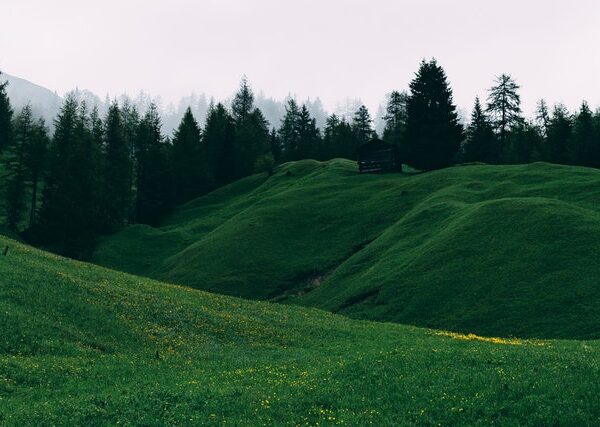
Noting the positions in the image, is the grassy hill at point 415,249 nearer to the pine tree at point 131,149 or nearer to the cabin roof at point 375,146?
the cabin roof at point 375,146

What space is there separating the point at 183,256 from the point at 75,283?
43.6 m

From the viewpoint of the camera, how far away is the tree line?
89.5 m

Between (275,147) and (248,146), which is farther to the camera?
(275,147)

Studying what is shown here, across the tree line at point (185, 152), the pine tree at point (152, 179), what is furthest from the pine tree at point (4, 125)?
the pine tree at point (152, 179)

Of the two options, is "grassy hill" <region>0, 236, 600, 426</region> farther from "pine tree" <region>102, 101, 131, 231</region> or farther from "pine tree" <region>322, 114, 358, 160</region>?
"pine tree" <region>322, 114, 358, 160</region>

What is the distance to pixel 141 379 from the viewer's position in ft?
69.7

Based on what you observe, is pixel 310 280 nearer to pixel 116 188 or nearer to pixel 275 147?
pixel 116 188

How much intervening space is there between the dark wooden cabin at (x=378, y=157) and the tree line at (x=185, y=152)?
296cm

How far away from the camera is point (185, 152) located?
12150 cm

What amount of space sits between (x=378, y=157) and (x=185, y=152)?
45019 mm

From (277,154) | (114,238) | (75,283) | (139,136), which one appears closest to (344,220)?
(114,238)

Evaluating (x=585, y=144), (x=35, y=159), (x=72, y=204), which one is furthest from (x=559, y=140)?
(x=35, y=159)

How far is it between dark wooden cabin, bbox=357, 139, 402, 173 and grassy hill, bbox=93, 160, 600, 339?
2.67 metres

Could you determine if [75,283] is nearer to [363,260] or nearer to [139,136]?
[363,260]
